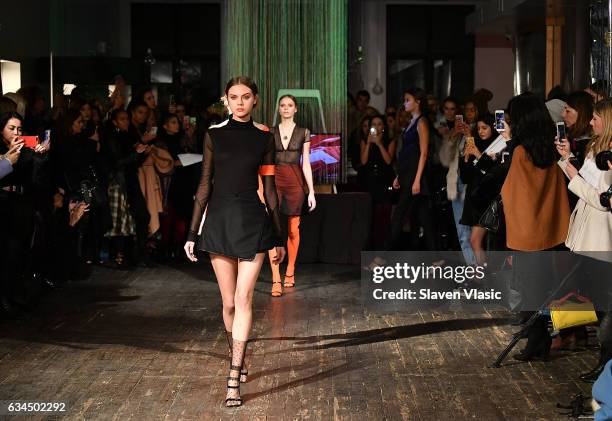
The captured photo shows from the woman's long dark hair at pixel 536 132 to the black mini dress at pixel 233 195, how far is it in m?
1.77

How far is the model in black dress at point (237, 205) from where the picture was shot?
213 inches

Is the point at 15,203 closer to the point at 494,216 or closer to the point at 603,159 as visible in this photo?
the point at 494,216

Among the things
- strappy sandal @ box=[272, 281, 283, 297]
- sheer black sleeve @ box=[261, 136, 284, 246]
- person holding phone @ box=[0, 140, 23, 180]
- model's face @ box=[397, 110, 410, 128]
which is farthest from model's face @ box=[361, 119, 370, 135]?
sheer black sleeve @ box=[261, 136, 284, 246]

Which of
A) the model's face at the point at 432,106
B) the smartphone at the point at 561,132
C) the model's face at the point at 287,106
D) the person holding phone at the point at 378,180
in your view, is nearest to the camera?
the smartphone at the point at 561,132

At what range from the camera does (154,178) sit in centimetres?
1060

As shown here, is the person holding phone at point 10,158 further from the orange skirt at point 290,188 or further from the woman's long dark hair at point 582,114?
the woman's long dark hair at point 582,114

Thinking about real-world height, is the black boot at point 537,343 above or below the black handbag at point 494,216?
below

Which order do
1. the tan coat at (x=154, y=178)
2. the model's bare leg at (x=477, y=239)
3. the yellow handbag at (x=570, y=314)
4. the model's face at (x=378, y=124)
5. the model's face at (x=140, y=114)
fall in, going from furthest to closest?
the model's face at (x=378, y=124) → the model's face at (x=140, y=114) → the tan coat at (x=154, y=178) → the model's bare leg at (x=477, y=239) → the yellow handbag at (x=570, y=314)

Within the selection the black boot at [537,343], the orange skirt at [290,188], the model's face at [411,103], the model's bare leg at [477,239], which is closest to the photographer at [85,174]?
the orange skirt at [290,188]

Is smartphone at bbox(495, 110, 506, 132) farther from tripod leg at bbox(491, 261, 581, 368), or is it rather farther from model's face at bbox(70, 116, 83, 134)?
model's face at bbox(70, 116, 83, 134)

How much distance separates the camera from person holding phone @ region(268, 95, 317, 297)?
901cm

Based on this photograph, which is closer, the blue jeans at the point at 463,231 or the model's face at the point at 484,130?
the model's face at the point at 484,130

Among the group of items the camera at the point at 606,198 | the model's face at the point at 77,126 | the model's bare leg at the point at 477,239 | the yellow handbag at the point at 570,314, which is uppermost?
the model's face at the point at 77,126

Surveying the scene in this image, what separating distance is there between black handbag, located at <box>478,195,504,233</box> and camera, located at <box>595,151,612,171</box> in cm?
138
